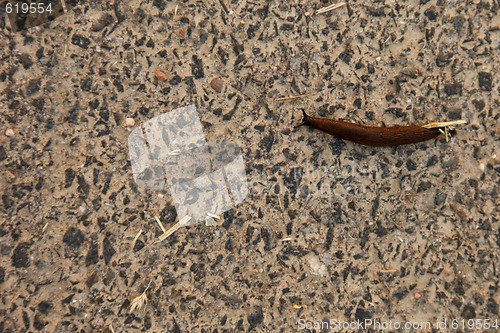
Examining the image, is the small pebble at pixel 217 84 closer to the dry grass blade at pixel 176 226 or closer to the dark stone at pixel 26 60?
the dry grass blade at pixel 176 226

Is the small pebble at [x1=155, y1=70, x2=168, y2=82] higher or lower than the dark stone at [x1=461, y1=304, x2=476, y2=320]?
higher

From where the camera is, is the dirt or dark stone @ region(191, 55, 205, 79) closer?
the dirt

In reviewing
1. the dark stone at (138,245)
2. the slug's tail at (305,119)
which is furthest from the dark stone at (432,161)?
the dark stone at (138,245)

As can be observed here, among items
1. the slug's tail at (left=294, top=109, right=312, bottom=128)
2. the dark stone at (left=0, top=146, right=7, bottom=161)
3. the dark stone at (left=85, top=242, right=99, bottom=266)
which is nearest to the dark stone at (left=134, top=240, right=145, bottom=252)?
the dark stone at (left=85, top=242, right=99, bottom=266)

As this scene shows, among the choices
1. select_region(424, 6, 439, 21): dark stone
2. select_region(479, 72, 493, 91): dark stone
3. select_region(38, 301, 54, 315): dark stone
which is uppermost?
select_region(424, 6, 439, 21): dark stone

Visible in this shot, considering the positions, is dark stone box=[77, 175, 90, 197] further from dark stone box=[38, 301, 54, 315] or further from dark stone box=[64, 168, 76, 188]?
dark stone box=[38, 301, 54, 315]

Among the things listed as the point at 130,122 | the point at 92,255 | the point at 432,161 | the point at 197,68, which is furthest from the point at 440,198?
the point at 92,255
